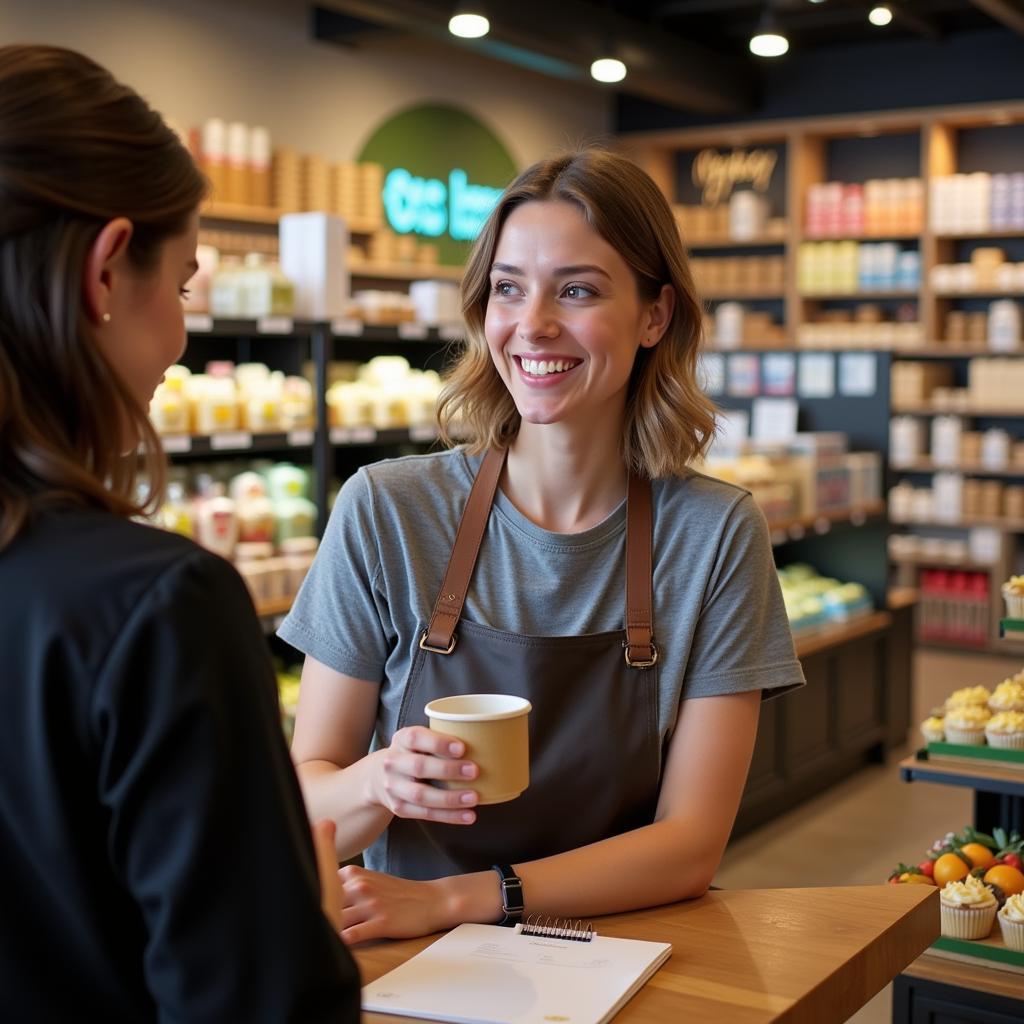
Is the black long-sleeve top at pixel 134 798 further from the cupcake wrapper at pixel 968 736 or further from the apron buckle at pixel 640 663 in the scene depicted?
the cupcake wrapper at pixel 968 736

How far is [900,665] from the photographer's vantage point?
6.12 m

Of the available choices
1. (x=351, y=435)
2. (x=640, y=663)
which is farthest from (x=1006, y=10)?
(x=640, y=663)

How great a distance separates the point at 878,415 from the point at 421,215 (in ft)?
11.8

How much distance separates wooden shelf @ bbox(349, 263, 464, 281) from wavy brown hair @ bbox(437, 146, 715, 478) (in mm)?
5574

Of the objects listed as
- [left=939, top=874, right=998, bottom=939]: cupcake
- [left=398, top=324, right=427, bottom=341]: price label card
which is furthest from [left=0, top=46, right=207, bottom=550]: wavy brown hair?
[left=398, top=324, right=427, bottom=341]: price label card

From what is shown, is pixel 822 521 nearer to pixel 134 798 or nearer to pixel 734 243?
pixel 734 243

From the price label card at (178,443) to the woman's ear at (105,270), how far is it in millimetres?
3273

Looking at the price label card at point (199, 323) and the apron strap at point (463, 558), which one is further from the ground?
the price label card at point (199, 323)

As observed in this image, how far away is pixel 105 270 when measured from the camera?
917mm

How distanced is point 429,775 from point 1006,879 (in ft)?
6.02

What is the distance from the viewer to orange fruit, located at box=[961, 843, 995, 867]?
9.52 ft

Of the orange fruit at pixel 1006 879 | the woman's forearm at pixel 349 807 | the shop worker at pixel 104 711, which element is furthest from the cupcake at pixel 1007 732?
the shop worker at pixel 104 711

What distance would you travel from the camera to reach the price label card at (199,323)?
4.14 m

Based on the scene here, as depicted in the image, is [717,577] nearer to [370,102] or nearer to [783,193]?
[370,102]
